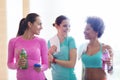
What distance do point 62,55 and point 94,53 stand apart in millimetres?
248

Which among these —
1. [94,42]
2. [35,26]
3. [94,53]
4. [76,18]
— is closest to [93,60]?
[94,53]

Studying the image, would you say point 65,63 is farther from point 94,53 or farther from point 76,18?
point 76,18

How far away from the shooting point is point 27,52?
1732 mm

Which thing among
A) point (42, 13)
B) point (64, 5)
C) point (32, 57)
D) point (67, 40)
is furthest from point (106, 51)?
point (42, 13)

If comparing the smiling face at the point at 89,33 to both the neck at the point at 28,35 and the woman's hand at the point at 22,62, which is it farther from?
the woman's hand at the point at 22,62

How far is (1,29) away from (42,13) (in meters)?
0.59

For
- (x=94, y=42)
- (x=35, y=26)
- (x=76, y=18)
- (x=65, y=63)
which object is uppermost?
(x=76, y=18)

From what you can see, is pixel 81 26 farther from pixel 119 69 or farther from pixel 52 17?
pixel 119 69

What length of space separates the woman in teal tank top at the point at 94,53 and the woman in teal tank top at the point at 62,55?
0.10 m

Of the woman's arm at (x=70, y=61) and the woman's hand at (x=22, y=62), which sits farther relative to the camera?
the woman's arm at (x=70, y=61)

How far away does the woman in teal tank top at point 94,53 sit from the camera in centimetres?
184

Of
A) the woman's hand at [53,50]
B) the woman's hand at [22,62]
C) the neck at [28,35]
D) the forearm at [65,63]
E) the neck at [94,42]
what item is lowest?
the forearm at [65,63]

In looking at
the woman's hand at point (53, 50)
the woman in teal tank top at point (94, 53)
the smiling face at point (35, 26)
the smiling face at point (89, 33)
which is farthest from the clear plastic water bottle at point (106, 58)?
the smiling face at point (35, 26)

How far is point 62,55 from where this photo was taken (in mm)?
1903
